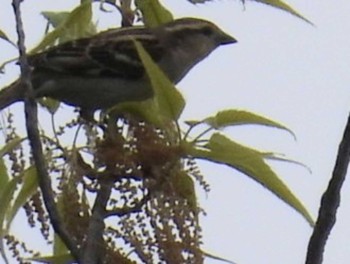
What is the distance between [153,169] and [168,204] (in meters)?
0.08

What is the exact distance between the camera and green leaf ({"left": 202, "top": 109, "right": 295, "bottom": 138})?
194cm

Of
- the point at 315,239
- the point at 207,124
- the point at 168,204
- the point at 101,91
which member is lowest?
the point at 315,239

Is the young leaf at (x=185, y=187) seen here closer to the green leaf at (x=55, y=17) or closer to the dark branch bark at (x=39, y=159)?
the dark branch bark at (x=39, y=159)

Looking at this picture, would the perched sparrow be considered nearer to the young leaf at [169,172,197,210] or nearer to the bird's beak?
the bird's beak

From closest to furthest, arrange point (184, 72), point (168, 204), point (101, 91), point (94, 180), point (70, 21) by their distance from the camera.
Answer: point (168, 204) → point (94, 180) → point (70, 21) → point (101, 91) → point (184, 72)

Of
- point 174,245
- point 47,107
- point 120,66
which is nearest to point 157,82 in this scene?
point 174,245

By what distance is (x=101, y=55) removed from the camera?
236 cm

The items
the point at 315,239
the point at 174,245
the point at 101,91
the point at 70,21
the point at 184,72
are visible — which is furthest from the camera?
the point at 184,72

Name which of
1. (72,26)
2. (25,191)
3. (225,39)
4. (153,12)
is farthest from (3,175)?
(225,39)

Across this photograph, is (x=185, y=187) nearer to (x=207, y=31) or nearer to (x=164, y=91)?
(x=164, y=91)

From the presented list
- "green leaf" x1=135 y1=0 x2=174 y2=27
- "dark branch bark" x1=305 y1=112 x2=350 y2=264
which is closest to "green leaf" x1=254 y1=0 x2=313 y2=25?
"green leaf" x1=135 y1=0 x2=174 y2=27

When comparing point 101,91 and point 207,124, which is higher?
point 101,91

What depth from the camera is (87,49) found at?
226 cm

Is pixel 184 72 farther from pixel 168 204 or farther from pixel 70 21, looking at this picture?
pixel 168 204
